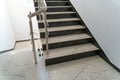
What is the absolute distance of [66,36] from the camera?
2.88 meters

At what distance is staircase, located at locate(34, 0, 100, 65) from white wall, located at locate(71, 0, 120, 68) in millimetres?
250

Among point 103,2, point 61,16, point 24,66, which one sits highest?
point 103,2

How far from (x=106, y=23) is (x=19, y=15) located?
3.63 meters

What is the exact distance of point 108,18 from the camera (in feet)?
7.09

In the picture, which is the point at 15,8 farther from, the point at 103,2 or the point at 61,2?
the point at 103,2

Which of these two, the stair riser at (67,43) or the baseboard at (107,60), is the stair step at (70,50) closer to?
the stair riser at (67,43)

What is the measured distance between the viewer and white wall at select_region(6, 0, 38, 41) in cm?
475

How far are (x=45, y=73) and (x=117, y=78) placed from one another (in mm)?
1114

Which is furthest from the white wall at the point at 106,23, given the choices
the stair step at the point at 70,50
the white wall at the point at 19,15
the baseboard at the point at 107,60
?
the white wall at the point at 19,15

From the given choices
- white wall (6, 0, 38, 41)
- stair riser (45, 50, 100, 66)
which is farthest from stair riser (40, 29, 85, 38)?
white wall (6, 0, 38, 41)

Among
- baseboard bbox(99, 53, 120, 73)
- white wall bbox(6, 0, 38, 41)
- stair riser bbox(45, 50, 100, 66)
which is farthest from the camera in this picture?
white wall bbox(6, 0, 38, 41)

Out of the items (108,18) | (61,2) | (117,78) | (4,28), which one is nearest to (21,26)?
(4,28)

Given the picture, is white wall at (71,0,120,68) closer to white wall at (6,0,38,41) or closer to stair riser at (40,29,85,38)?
stair riser at (40,29,85,38)

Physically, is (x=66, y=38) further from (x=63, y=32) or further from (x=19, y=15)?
(x=19, y=15)
